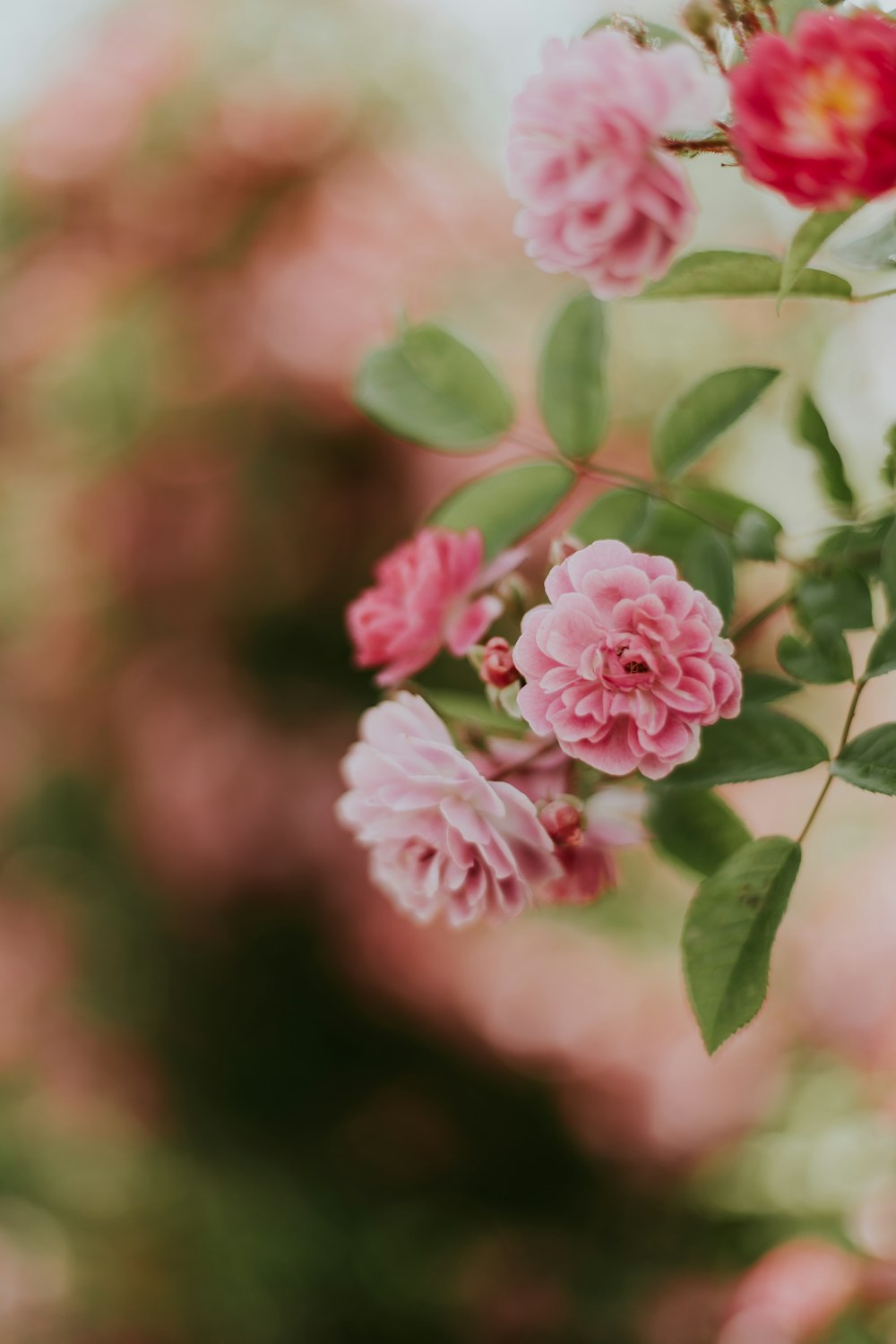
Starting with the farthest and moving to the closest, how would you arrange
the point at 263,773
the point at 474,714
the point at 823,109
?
the point at 263,773
the point at 474,714
the point at 823,109

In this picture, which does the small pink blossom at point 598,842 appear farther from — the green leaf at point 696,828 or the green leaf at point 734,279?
the green leaf at point 734,279

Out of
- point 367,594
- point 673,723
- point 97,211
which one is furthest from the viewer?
point 97,211

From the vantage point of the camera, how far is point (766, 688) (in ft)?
1.17

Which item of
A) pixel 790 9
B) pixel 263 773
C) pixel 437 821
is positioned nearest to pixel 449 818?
Answer: pixel 437 821

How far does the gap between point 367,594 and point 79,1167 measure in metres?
1.30

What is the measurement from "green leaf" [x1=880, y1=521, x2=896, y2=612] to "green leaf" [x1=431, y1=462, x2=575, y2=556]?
5.5 inches

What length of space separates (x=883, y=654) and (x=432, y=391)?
0.68ft

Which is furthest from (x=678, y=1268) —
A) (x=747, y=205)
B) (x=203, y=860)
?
(x=747, y=205)

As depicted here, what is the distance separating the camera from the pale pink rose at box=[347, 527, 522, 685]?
37 centimetres

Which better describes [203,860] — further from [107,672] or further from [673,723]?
[673,723]

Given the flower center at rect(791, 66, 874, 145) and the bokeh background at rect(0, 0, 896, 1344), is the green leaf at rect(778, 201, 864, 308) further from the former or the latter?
the bokeh background at rect(0, 0, 896, 1344)

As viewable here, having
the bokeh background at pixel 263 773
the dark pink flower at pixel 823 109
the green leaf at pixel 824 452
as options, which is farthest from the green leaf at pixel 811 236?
the bokeh background at pixel 263 773

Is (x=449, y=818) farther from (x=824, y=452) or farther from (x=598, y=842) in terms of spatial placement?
(x=824, y=452)

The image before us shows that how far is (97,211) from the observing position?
1319 millimetres
